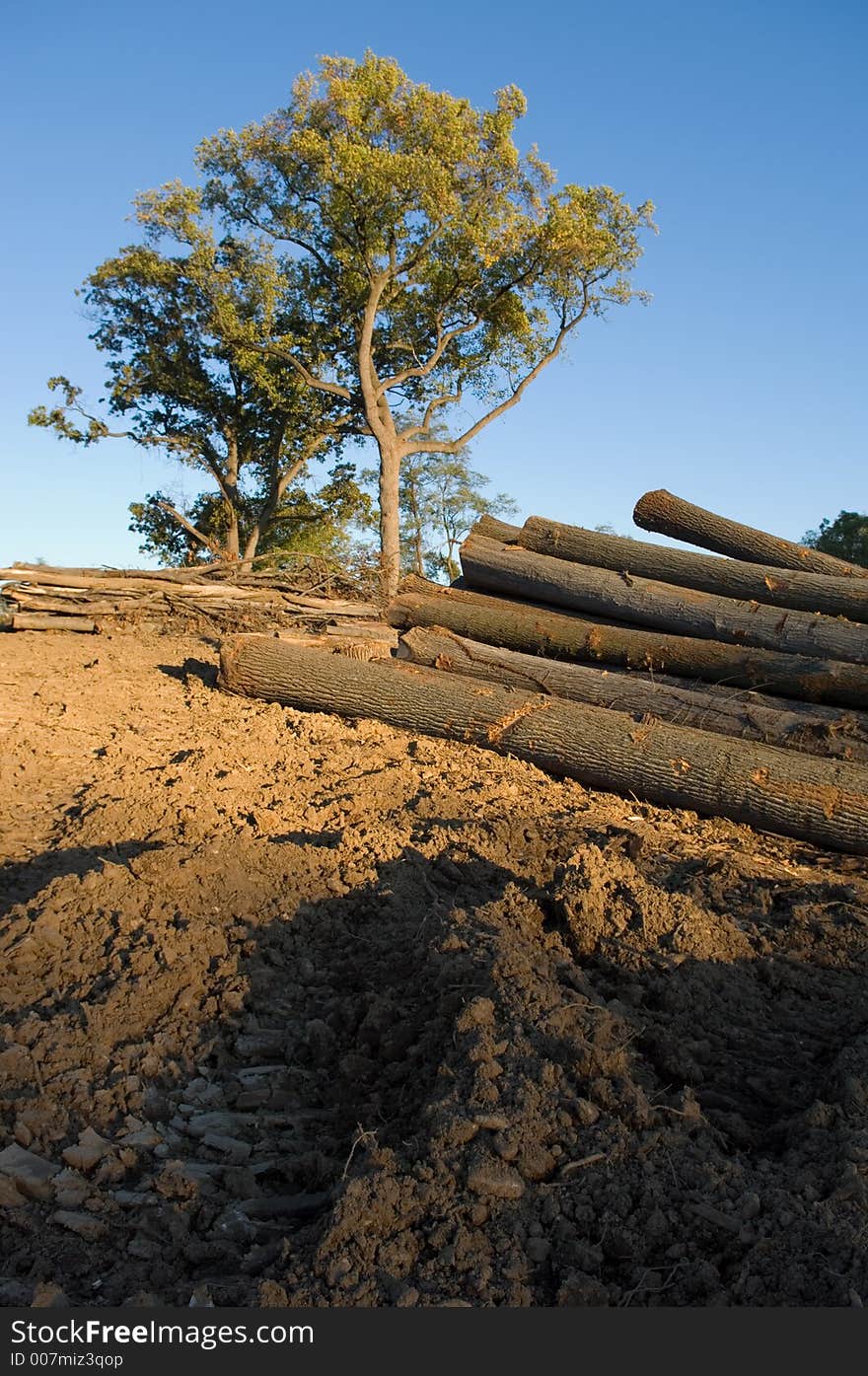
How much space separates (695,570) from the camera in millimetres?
9484

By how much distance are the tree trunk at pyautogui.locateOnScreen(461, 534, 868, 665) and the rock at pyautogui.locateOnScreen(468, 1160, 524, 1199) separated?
6.25 metres

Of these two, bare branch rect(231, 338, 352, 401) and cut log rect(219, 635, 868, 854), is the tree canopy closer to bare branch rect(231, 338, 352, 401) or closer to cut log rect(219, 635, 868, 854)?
bare branch rect(231, 338, 352, 401)

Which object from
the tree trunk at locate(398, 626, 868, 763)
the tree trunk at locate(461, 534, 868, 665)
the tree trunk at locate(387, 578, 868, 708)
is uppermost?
the tree trunk at locate(461, 534, 868, 665)

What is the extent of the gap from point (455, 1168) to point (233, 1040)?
4.35ft

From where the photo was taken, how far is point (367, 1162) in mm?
2723

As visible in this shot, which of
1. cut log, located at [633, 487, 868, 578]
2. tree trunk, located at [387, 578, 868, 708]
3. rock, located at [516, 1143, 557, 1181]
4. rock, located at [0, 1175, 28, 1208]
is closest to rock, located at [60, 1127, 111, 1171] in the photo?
rock, located at [0, 1175, 28, 1208]

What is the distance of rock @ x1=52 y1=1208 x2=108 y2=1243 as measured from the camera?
2705mm

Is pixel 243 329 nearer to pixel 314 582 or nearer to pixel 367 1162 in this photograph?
pixel 314 582

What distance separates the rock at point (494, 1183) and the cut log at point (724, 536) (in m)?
8.06

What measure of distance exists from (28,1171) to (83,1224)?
293 mm

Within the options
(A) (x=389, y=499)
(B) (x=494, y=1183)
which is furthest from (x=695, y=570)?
(A) (x=389, y=499)

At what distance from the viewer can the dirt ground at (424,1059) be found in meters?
2.48

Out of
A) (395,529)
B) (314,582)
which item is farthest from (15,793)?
(395,529)

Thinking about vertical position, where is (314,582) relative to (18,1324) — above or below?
above
